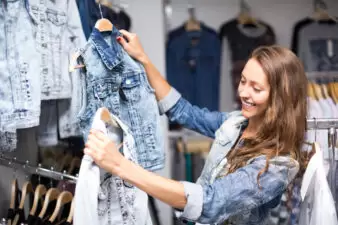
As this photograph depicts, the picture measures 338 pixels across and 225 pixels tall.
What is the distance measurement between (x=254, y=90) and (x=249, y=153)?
0.61ft

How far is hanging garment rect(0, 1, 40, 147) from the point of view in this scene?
1.23 m

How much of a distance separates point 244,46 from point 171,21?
0.48 m

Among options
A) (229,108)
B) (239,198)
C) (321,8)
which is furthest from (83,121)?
(321,8)

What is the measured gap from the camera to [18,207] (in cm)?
141

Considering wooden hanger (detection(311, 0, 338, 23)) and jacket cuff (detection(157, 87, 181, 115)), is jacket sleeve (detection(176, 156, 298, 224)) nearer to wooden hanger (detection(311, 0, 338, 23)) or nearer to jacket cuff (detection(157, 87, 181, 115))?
jacket cuff (detection(157, 87, 181, 115))

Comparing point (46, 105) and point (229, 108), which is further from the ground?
point (46, 105)

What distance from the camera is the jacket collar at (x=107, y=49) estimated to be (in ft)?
4.11

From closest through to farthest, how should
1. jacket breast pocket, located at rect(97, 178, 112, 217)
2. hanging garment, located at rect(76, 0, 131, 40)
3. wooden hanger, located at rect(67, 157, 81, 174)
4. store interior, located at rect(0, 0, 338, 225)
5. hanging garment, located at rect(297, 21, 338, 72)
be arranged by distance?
jacket breast pocket, located at rect(97, 178, 112, 217), hanging garment, located at rect(76, 0, 131, 40), wooden hanger, located at rect(67, 157, 81, 174), store interior, located at rect(0, 0, 338, 225), hanging garment, located at rect(297, 21, 338, 72)

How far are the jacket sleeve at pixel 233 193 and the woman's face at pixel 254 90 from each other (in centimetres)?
17

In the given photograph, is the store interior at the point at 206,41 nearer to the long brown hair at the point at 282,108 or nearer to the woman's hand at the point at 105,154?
the long brown hair at the point at 282,108

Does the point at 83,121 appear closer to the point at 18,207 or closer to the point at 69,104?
the point at 69,104

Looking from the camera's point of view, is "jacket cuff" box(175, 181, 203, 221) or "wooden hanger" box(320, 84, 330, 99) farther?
"wooden hanger" box(320, 84, 330, 99)

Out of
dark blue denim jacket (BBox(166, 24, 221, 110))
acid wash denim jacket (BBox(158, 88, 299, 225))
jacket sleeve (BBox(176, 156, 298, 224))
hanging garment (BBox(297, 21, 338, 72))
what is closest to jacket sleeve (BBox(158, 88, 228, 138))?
acid wash denim jacket (BBox(158, 88, 299, 225))

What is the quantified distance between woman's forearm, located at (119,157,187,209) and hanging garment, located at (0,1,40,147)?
17.1 inches
